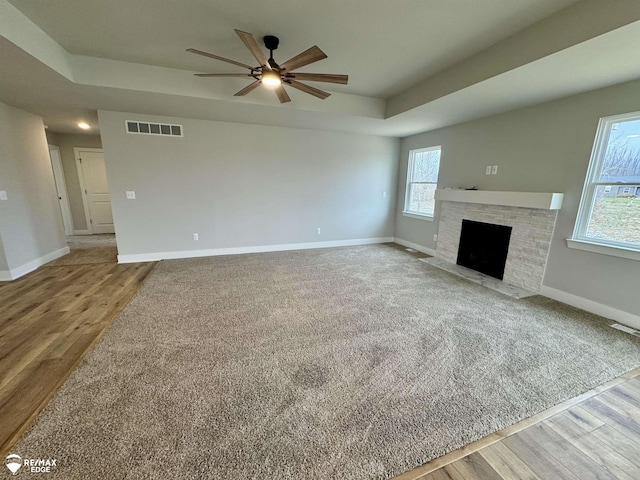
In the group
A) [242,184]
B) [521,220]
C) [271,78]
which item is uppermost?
[271,78]

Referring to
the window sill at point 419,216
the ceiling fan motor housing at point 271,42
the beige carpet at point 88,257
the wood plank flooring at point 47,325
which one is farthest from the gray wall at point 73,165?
the window sill at point 419,216

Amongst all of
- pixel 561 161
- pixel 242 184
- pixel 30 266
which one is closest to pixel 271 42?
pixel 242 184

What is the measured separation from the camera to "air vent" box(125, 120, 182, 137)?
414cm

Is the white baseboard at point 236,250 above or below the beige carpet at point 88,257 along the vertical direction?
above

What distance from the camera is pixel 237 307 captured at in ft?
9.52

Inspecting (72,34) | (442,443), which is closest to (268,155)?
(72,34)

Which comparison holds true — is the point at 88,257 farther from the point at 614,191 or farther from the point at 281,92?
the point at 614,191

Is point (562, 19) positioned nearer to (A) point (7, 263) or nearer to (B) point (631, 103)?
(B) point (631, 103)

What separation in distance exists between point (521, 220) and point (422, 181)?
2.25 meters

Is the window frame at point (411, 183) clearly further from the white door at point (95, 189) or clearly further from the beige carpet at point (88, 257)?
the white door at point (95, 189)

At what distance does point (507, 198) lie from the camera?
11.8ft

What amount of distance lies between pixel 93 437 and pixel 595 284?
4.67m

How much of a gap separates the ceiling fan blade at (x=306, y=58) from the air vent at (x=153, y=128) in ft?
9.52

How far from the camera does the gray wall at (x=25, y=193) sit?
3619 millimetres
